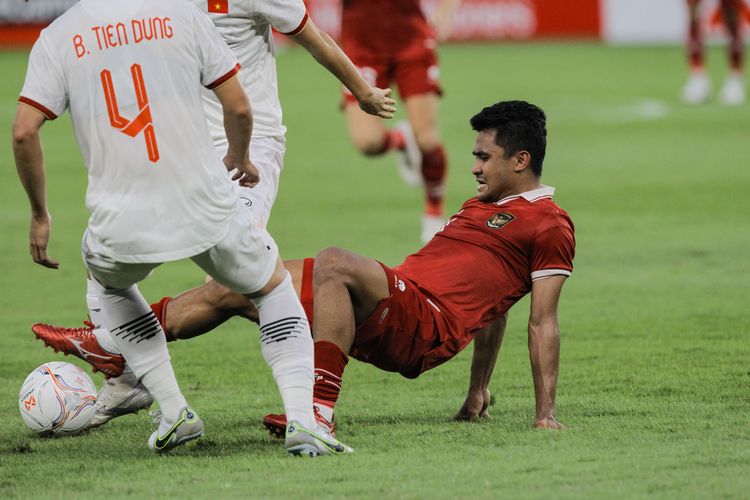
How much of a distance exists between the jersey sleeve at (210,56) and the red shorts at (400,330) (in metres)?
1.11

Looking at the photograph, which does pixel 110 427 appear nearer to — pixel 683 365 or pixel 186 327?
pixel 186 327

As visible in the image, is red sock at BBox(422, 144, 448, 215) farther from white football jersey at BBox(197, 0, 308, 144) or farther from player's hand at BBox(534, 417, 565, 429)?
player's hand at BBox(534, 417, 565, 429)

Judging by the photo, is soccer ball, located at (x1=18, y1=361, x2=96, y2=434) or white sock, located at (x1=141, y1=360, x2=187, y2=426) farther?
soccer ball, located at (x1=18, y1=361, x2=96, y2=434)

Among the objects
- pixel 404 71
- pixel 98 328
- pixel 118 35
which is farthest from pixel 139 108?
pixel 404 71

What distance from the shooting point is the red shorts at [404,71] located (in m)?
11.2

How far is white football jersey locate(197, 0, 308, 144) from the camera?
6277 mm

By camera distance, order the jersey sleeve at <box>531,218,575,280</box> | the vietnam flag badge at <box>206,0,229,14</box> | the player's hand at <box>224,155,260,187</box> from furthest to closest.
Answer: the vietnam flag badge at <box>206,0,229,14</box>
the jersey sleeve at <box>531,218,575,280</box>
the player's hand at <box>224,155,260,187</box>

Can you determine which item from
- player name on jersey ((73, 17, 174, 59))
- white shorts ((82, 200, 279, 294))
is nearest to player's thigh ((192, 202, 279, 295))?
white shorts ((82, 200, 279, 294))

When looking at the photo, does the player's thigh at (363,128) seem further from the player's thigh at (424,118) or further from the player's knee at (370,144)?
the player's thigh at (424,118)

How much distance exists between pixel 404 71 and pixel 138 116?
6553 millimetres

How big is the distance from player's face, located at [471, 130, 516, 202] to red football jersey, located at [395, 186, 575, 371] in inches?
2.4

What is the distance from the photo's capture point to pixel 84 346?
6039mm

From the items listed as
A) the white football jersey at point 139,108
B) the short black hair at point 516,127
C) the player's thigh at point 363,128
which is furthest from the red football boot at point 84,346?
the player's thigh at point 363,128

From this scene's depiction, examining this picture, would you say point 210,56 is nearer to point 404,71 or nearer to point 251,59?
point 251,59
